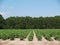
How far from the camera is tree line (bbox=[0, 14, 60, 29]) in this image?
71.1 m

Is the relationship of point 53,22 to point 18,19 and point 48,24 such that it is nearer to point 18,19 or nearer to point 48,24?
point 48,24

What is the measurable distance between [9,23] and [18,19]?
799 centimetres

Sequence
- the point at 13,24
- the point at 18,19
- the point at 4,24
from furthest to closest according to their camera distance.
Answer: the point at 18,19 < the point at 13,24 < the point at 4,24

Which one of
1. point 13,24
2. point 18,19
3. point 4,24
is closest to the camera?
point 4,24

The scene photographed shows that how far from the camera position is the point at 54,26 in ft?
240

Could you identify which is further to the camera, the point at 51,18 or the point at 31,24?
the point at 51,18

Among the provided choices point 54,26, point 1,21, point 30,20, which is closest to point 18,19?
point 30,20

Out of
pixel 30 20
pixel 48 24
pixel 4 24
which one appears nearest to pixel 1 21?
pixel 4 24

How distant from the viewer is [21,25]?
72188mm

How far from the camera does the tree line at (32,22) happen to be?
7107 centimetres

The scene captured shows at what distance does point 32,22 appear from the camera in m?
77.1

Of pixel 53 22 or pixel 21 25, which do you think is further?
pixel 53 22

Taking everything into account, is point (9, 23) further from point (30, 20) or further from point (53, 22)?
point (53, 22)

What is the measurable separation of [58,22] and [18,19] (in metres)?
17.0
